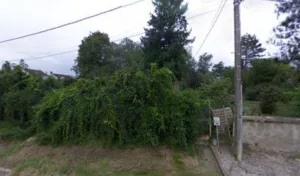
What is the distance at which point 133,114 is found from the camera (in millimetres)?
5047

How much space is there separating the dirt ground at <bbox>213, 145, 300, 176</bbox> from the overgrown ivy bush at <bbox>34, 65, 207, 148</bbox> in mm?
993

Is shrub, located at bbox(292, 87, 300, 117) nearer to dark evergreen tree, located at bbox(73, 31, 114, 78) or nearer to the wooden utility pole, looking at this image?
the wooden utility pole

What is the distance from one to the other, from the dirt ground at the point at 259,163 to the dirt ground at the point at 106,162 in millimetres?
298

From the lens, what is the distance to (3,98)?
7.88 meters

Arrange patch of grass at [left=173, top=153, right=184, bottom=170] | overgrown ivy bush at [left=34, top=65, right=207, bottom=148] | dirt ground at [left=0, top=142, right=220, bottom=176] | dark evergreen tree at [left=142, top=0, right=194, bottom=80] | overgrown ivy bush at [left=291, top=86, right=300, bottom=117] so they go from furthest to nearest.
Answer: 1. dark evergreen tree at [left=142, top=0, right=194, bottom=80]
2. overgrown ivy bush at [left=291, top=86, right=300, bottom=117]
3. overgrown ivy bush at [left=34, top=65, right=207, bottom=148]
4. patch of grass at [left=173, top=153, right=184, bottom=170]
5. dirt ground at [left=0, top=142, right=220, bottom=176]

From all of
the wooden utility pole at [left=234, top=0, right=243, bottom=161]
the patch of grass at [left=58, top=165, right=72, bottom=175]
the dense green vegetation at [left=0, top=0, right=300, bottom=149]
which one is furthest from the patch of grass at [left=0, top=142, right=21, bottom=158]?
the wooden utility pole at [left=234, top=0, right=243, bottom=161]

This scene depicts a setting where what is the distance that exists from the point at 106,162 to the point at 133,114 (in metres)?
1.38

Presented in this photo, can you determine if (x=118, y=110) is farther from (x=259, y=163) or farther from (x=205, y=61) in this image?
(x=205, y=61)

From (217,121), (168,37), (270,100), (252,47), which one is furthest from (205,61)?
(217,121)

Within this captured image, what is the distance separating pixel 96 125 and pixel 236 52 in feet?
13.9

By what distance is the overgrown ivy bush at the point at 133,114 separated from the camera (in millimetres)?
4988

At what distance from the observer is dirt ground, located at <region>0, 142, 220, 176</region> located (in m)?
4.28

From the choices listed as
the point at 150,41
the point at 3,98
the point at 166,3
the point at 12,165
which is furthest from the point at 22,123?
the point at 166,3

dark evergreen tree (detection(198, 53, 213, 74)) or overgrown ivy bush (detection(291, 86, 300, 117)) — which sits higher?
dark evergreen tree (detection(198, 53, 213, 74))
